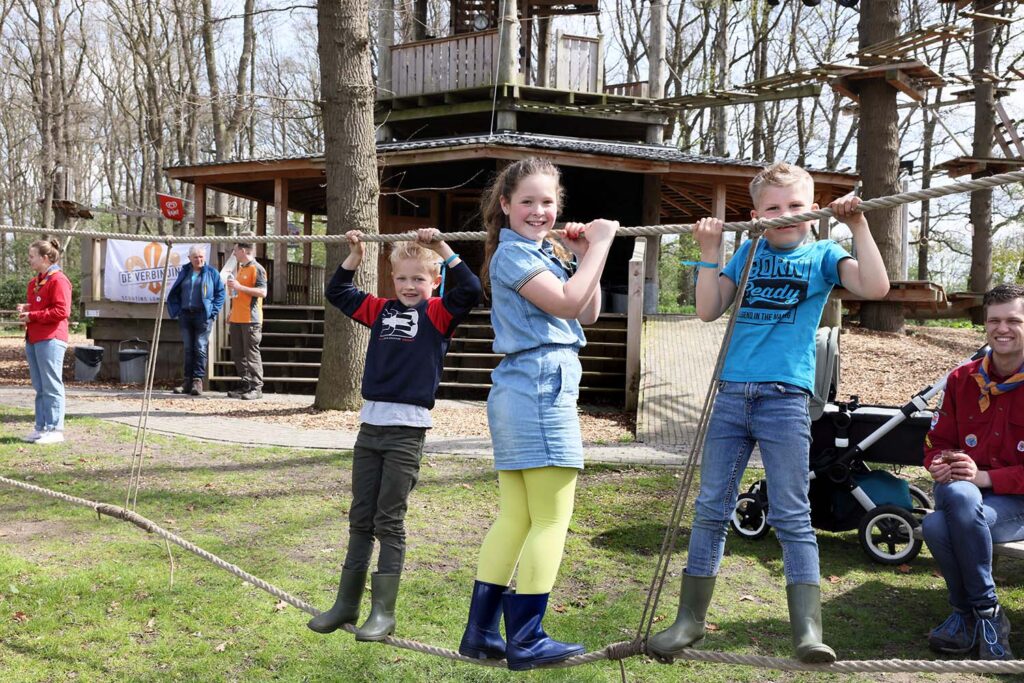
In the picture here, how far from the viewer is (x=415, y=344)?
3297mm

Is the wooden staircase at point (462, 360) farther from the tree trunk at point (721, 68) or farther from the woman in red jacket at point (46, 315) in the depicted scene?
the tree trunk at point (721, 68)

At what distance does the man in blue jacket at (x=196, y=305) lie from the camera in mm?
10633

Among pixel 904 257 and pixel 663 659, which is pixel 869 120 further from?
pixel 663 659

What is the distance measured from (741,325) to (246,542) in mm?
3350

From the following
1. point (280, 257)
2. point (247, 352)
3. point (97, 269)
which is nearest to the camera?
point (247, 352)

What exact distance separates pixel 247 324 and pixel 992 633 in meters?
8.52

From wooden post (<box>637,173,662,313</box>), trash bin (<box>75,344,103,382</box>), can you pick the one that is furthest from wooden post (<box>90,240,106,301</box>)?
wooden post (<box>637,173,662,313</box>)

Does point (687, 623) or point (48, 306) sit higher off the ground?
point (48, 306)

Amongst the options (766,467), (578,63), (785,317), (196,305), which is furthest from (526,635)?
(578,63)

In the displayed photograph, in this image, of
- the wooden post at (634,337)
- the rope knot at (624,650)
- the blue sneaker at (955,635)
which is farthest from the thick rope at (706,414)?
the wooden post at (634,337)

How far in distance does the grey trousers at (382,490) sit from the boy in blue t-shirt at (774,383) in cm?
101

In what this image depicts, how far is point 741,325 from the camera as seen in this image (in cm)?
284

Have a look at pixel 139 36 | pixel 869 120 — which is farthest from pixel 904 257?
pixel 139 36

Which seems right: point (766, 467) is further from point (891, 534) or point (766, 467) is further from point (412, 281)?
point (891, 534)
